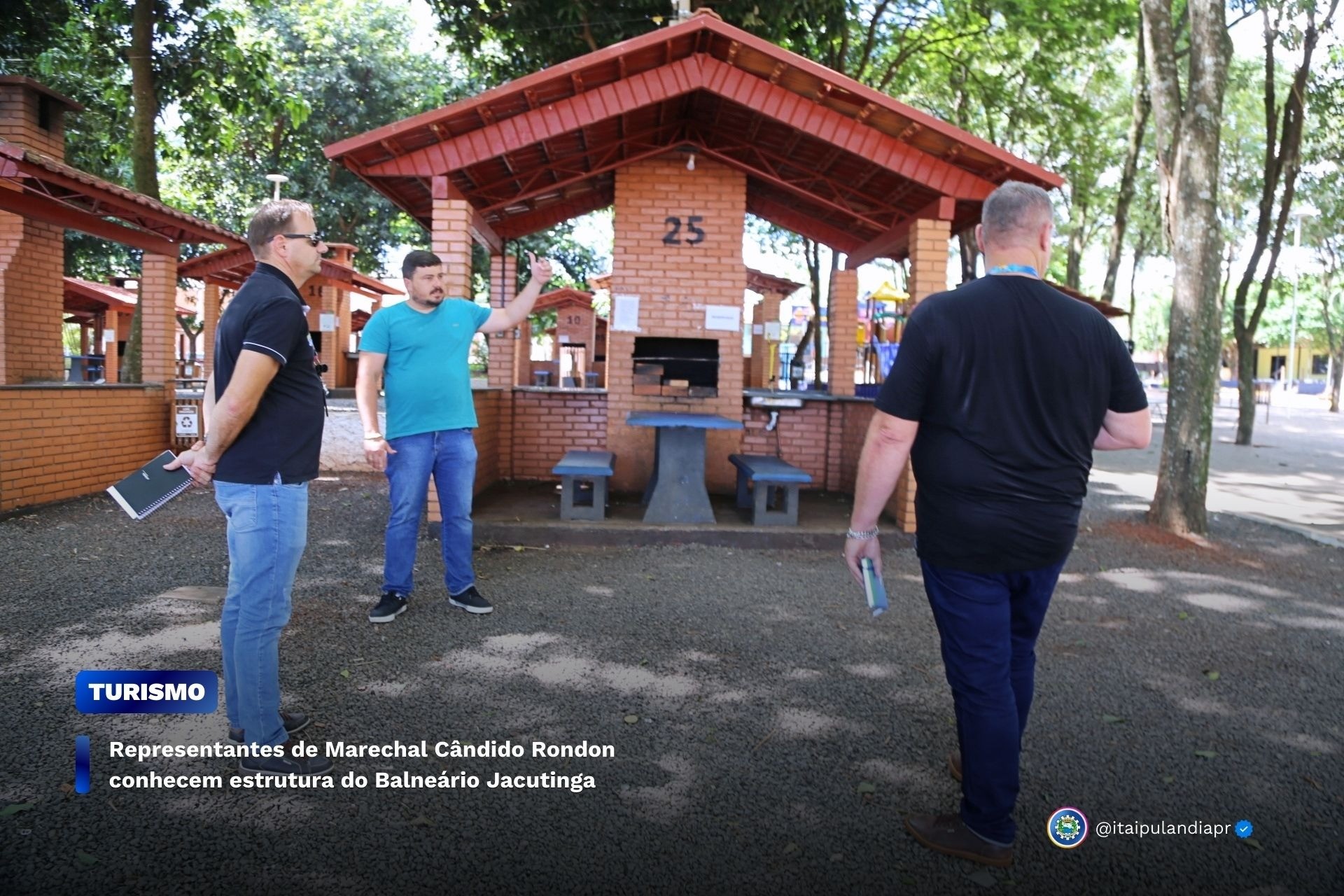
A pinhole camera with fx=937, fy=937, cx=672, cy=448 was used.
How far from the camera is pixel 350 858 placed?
285 cm

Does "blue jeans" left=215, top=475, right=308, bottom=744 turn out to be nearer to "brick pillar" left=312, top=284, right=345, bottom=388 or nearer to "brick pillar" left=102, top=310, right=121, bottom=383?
"brick pillar" left=312, top=284, right=345, bottom=388

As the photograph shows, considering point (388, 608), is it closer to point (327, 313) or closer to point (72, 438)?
point (72, 438)

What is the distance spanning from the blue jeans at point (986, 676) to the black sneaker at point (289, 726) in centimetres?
247

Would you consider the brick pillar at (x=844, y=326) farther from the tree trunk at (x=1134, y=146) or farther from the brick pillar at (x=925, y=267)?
the tree trunk at (x=1134, y=146)

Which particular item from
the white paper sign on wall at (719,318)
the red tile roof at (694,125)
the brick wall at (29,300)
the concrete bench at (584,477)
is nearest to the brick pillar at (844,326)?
the white paper sign on wall at (719,318)

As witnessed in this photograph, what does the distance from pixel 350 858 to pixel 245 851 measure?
0.32 meters

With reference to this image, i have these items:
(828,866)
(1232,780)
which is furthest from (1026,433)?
(1232,780)

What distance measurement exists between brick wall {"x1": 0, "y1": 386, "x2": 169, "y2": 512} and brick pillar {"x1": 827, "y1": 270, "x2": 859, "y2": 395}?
26.7ft

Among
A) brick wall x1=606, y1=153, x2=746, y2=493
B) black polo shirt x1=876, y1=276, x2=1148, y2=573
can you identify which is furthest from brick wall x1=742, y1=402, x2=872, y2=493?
black polo shirt x1=876, y1=276, x2=1148, y2=573

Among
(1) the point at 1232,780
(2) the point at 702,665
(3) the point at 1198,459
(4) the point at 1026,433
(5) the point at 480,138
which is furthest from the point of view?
(3) the point at 1198,459

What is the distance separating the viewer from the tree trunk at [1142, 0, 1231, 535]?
8445 mm

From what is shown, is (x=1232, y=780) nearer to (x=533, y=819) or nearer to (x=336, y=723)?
(x=533, y=819)

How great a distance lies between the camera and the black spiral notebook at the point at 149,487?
314 centimetres

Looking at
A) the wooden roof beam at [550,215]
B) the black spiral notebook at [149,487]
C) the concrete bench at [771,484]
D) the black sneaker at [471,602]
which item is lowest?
the black sneaker at [471,602]
